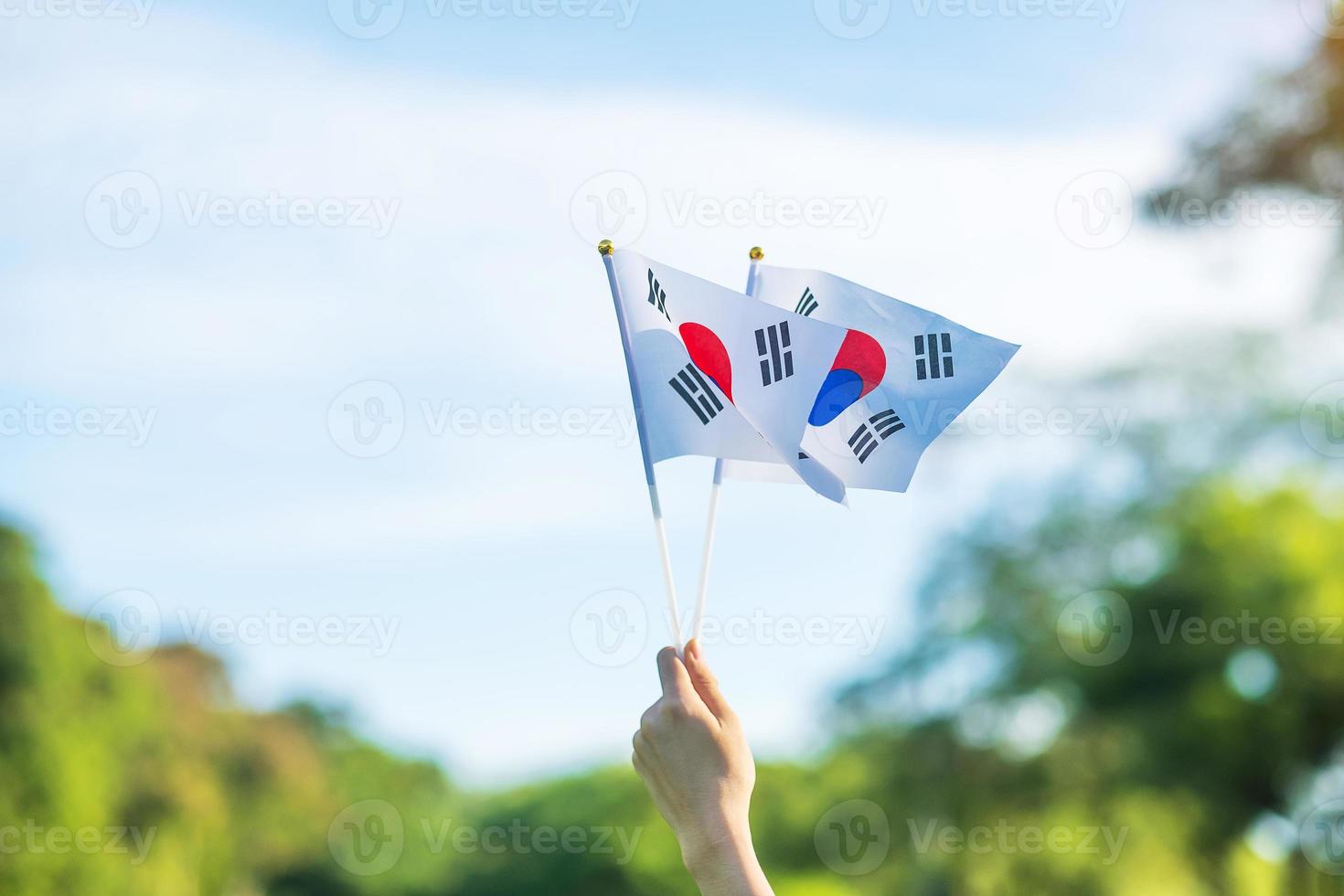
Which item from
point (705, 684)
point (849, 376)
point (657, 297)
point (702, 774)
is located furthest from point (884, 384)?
point (702, 774)

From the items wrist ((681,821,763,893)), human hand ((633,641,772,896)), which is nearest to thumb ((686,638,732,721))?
human hand ((633,641,772,896))

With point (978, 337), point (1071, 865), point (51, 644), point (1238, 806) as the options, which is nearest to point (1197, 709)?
point (1238, 806)

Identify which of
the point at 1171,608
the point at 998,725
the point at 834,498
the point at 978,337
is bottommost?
the point at 998,725

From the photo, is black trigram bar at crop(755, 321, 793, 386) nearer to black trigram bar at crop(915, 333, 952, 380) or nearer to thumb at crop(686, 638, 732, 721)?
black trigram bar at crop(915, 333, 952, 380)

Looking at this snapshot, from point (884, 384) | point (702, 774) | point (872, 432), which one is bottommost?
point (702, 774)

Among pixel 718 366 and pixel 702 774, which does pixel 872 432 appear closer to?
pixel 718 366

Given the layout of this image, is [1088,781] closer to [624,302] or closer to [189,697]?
[189,697]

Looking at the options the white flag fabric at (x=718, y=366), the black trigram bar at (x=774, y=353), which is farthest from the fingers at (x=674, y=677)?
the black trigram bar at (x=774, y=353)
